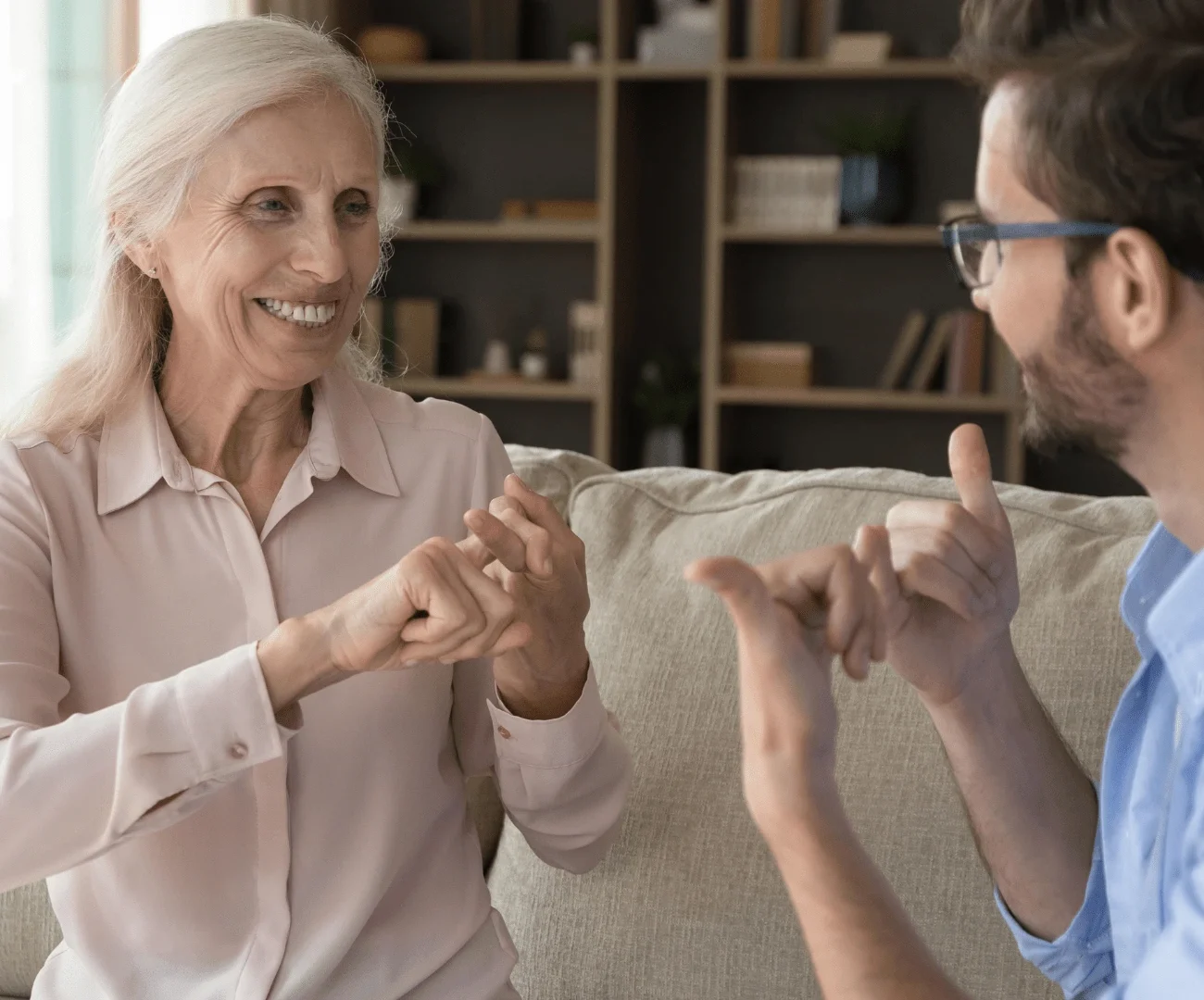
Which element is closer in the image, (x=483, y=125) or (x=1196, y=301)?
(x=1196, y=301)

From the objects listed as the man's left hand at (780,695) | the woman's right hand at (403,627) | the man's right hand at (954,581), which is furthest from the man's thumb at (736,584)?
the woman's right hand at (403,627)

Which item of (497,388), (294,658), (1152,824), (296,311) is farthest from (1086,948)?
(497,388)

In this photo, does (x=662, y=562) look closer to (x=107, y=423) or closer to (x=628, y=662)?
(x=628, y=662)

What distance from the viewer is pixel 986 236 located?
1009 millimetres

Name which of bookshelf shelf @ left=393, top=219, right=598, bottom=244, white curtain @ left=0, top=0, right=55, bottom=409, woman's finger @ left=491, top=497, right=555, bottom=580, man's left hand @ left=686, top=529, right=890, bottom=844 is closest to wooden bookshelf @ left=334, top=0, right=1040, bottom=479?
bookshelf shelf @ left=393, top=219, right=598, bottom=244

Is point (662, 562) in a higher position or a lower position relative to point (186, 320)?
lower

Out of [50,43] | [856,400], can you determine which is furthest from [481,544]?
[856,400]

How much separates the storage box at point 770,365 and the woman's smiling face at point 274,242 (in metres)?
2.99

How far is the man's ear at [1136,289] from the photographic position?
0.89 meters

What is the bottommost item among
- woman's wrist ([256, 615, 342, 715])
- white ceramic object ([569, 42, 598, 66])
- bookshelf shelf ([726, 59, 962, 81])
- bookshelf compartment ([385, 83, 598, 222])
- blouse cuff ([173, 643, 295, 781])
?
blouse cuff ([173, 643, 295, 781])

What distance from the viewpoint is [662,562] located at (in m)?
1.67

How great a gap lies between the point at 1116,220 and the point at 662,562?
83 cm

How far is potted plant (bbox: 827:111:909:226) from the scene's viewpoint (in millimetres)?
4195

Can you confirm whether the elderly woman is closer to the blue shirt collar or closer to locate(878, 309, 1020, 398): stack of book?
the blue shirt collar
